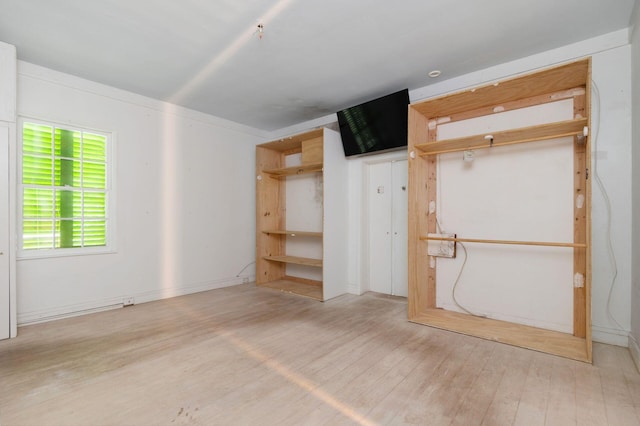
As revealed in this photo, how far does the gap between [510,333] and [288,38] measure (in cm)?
348

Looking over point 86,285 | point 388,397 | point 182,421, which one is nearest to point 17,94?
point 86,285

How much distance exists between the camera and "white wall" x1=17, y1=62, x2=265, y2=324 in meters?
3.28

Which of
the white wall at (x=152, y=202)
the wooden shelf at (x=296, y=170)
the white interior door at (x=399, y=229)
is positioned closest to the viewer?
the white wall at (x=152, y=202)

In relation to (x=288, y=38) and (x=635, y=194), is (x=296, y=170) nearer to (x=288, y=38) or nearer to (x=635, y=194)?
(x=288, y=38)

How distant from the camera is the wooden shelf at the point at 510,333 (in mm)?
2471

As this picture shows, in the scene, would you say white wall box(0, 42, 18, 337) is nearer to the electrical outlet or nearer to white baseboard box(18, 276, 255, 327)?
white baseboard box(18, 276, 255, 327)

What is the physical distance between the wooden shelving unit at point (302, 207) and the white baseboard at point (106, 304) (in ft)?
2.87

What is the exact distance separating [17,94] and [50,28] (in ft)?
3.51

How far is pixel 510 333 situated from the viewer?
9.21 ft

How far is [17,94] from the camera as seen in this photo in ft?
10.2

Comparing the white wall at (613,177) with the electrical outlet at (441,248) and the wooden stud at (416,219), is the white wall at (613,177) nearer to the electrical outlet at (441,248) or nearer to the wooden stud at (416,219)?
the electrical outlet at (441,248)

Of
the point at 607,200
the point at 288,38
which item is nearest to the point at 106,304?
the point at 288,38

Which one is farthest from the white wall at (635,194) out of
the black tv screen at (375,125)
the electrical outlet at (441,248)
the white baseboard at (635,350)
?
the black tv screen at (375,125)

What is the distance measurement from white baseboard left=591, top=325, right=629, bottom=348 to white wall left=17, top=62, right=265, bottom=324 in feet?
15.1
